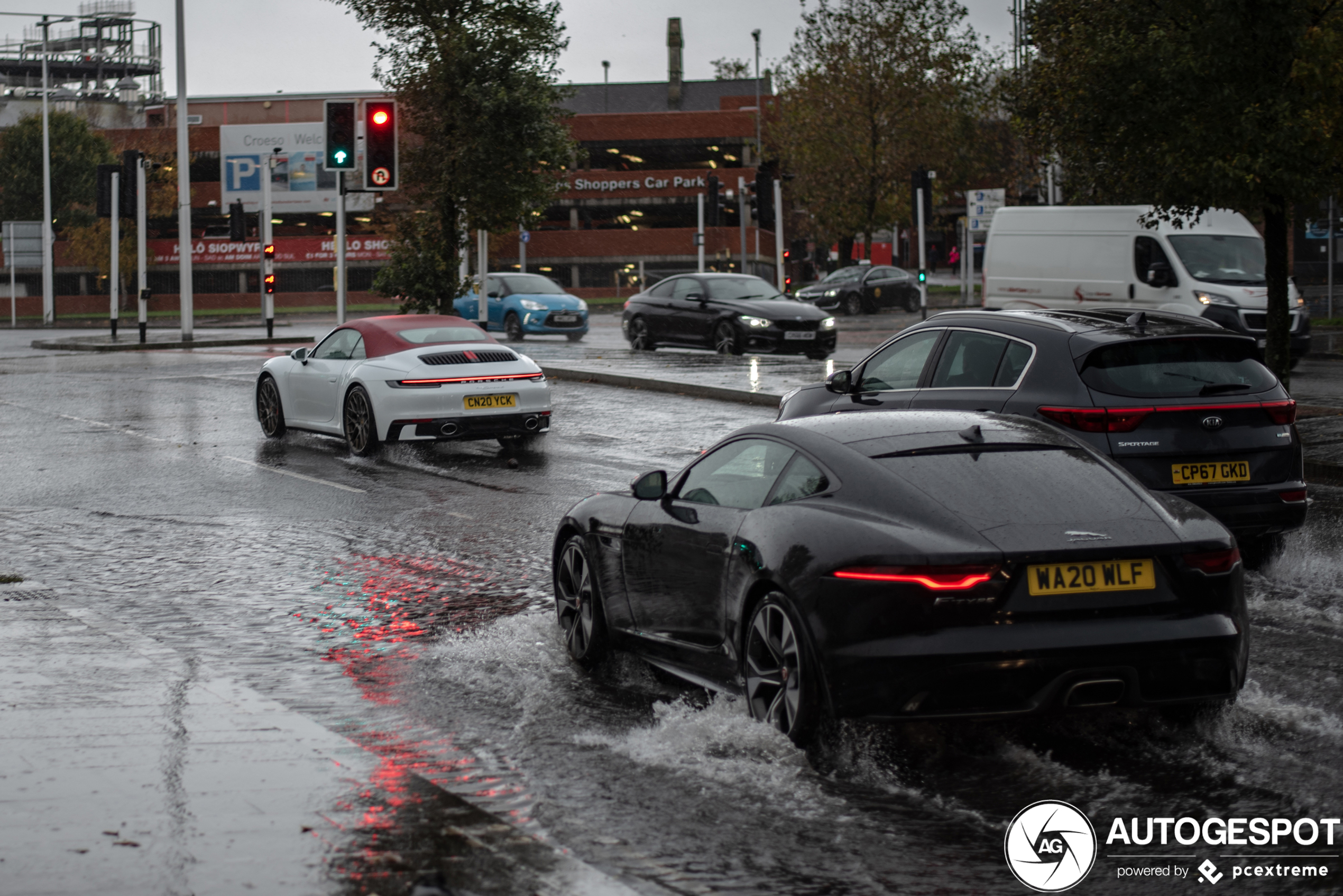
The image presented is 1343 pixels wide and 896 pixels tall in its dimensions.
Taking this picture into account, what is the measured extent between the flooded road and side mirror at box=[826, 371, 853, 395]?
7.01ft

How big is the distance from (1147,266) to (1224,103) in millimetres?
7216

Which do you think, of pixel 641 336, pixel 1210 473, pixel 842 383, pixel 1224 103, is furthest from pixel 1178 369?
pixel 641 336

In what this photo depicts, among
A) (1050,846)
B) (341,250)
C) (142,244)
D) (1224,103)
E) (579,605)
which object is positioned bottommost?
(1050,846)

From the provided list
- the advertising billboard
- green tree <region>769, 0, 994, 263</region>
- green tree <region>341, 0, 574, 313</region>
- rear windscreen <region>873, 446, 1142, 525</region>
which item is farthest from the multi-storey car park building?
rear windscreen <region>873, 446, 1142, 525</region>

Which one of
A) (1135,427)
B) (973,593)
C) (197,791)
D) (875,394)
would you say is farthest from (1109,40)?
(197,791)

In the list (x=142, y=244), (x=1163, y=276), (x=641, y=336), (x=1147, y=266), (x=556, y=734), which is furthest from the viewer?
(x=142, y=244)

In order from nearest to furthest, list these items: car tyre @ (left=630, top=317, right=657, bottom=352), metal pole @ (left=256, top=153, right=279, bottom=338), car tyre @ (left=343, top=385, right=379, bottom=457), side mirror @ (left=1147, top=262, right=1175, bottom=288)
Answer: car tyre @ (left=343, top=385, right=379, bottom=457)
side mirror @ (left=1147, top=262, right=1175, bottom=288)
car tyre @ (left=630, top=317, right=657, bottom=352)
metal pole @ (left=256, top=153, right=279, bottom=338)

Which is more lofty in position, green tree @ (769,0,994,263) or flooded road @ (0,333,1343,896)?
green tree @ (769,0,994,263)

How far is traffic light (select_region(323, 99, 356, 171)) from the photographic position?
22797mm

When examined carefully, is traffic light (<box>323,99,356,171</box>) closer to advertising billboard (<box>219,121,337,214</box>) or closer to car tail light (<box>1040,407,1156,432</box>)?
car tail light (<box>1040,407,1156,432</box>)

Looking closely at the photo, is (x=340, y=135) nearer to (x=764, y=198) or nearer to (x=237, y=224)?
(x=764, y=198)

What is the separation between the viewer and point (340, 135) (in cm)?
2288

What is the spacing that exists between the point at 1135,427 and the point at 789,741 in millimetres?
3787

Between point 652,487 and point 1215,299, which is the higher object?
point 1215,299
